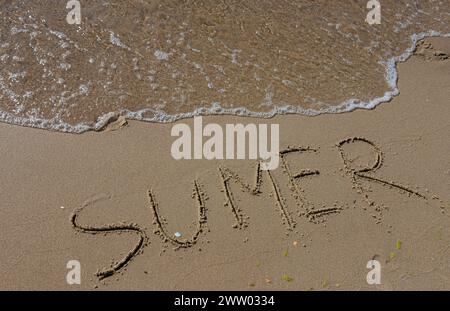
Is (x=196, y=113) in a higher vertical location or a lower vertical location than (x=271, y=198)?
higher

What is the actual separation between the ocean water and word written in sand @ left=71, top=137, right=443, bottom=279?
25.5 inches

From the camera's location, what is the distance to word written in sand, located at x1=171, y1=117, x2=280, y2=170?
164 inches

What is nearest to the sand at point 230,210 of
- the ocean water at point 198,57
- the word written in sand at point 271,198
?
the word written in sand at point 271,198

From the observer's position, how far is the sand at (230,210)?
3.47 m

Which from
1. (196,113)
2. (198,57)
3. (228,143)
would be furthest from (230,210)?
(198,57)

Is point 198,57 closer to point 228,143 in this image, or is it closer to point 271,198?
point 228,143

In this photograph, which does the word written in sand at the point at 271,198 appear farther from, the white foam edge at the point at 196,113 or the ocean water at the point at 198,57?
the ocean water at the point at 198,57

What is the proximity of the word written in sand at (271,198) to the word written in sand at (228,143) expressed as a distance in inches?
4.1

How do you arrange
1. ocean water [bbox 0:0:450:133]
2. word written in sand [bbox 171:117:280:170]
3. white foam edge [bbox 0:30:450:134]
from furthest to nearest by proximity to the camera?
ocean water [bbox 0:0:450:133] → white foam edge [bbox 0:30:450:134] → word written in sand [bbox 171:117:280:170]

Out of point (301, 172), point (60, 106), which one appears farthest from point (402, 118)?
point (60, 106)

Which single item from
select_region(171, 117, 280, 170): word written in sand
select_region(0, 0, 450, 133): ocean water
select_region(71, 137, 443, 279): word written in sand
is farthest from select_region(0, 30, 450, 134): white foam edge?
select_region(71, 137, 443, 279): word written in sand

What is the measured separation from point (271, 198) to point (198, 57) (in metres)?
1.93

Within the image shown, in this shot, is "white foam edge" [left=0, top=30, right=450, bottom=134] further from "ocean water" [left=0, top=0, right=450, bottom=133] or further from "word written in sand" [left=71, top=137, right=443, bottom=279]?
"word written in sand" [left=71, top=137, right=443, bottom=279]

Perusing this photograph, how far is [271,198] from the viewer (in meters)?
3.90
